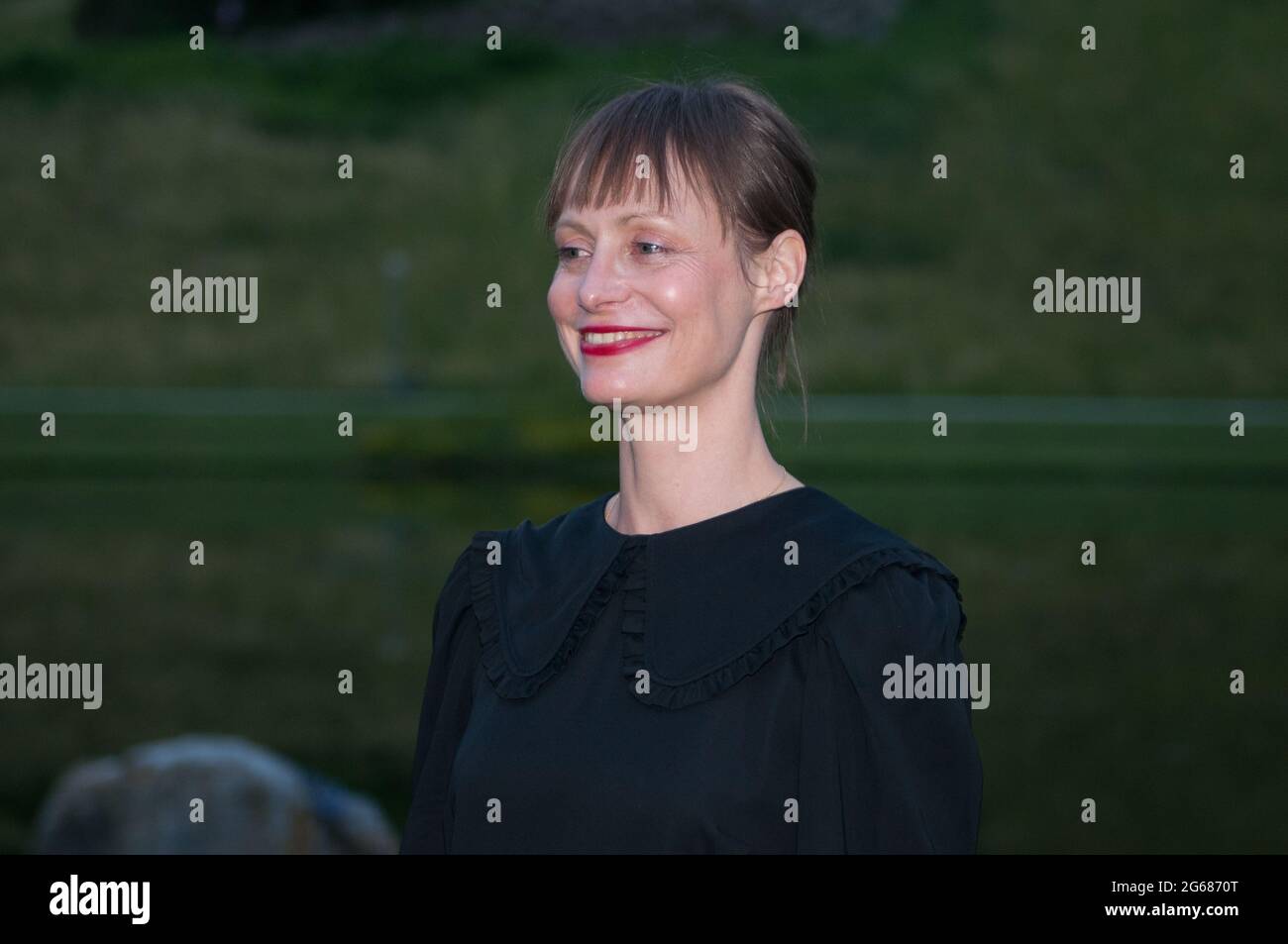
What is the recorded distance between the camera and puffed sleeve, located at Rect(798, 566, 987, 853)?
6.54 feet

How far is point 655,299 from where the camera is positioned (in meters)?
2.18

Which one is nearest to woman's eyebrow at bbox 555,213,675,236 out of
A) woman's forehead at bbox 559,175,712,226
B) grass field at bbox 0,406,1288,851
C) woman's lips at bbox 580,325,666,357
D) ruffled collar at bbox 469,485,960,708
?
woman's forehead at bbox 559,175,712,226

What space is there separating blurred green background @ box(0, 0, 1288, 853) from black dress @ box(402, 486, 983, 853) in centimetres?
95

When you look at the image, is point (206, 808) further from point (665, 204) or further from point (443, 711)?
point (665, 204)

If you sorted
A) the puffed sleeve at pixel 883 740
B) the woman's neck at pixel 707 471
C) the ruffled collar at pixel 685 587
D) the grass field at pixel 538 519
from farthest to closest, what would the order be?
the grass field at pixel 538 519, the woman's neck at pixel 707 471, the ruffled collar at pixel 685 587, the puffed sleeve at pixel 883 740

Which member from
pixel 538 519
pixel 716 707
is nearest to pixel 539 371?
pixel 538 519

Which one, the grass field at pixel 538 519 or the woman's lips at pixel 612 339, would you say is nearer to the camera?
the woman's lips at pixel 612 339

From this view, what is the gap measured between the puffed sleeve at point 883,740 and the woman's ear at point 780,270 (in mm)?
413

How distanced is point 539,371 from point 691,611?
1862 cm

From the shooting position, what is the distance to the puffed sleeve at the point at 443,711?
2.30 metres

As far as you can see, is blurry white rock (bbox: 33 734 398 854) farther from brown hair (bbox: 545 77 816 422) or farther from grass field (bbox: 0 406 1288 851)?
brown hair (bbox: 545 77 816 422)

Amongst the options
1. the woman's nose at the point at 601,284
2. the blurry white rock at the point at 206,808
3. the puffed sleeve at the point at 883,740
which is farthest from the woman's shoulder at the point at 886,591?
the blurry white rock at the point at 206,808

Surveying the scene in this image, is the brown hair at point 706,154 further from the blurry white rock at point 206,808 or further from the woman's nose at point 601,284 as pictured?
the blurry white rock at point 206,808

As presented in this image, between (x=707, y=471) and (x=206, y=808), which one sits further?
(x=206, y=808)
